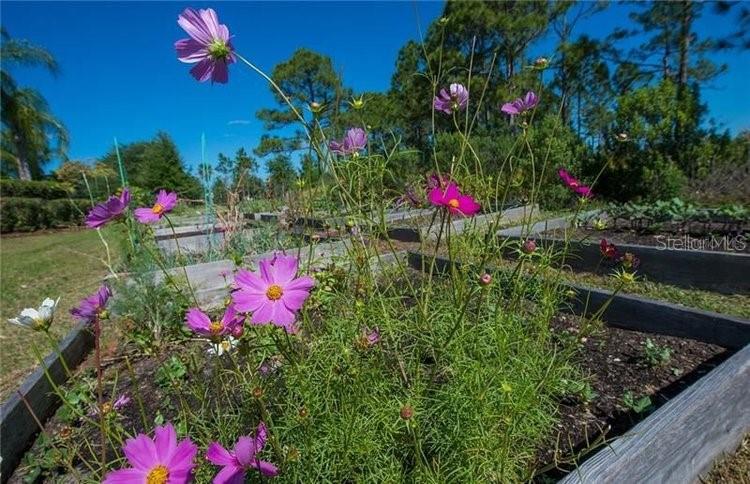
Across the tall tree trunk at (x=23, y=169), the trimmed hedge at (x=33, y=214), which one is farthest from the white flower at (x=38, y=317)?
the tall tree trunk at (x=23, y=169)

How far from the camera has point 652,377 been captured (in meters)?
1.49

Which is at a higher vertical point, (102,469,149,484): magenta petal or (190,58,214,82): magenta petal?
(190,58,214,82): magenta petal

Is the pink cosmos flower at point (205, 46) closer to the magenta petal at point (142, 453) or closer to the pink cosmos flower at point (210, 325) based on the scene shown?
the pink cosmos flower at point (210, 325)

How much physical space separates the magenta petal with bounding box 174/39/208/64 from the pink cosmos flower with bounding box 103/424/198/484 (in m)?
0.64

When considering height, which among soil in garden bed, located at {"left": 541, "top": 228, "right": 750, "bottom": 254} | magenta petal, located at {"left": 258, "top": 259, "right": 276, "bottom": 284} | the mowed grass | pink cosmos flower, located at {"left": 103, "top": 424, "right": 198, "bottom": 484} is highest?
magenta petal, located at {"left": 258, "top": 259, "right": 276, "bottom": 284}

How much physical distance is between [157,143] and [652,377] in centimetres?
3028

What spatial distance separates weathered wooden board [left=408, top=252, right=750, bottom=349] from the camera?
1599 mm

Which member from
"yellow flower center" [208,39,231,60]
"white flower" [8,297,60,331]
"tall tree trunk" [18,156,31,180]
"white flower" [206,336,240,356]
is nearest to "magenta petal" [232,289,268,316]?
"white flower" [206,336,240,356]

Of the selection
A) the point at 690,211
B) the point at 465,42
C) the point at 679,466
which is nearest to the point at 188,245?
the point at 679,466

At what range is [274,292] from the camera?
674 mm

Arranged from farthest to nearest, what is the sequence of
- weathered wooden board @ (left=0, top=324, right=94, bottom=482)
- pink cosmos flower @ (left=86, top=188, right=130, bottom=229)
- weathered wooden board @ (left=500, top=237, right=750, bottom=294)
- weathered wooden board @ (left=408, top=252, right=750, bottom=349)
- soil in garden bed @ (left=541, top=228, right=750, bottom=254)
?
soil in garden bed @ (left=541, top=228, right=750, bottom=254) → weathered wooden board @ (left=500, top=237, right=750, bottom=294) → weathered wooden board @ (left=408, top=252, right=750, bottom=349) → weathered wooden board @ (left=0, top=324, right=94, bottom=482) → pink cosmos flower @ (left=86, top=188, right=130, bottom=229)

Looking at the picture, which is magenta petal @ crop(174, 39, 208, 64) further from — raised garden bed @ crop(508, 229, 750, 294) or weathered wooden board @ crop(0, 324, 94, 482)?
raised garden bed @ crop(508, 229, 750, 294)

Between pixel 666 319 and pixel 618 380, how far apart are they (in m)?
0.50

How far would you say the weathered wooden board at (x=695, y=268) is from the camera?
7.62 ft
